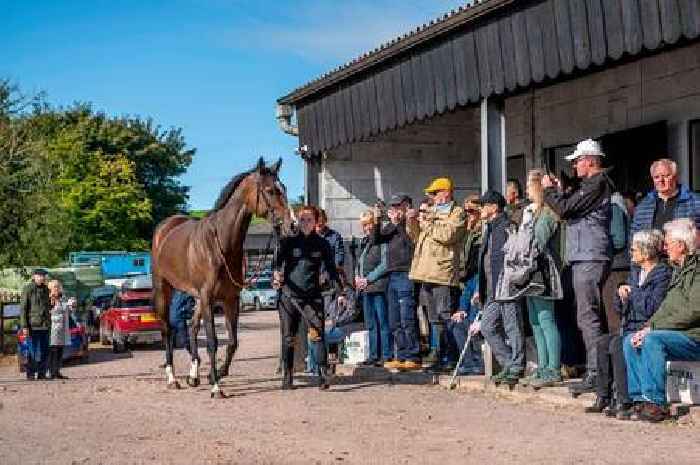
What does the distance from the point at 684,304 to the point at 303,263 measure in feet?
16.6

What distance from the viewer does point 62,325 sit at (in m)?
17.5

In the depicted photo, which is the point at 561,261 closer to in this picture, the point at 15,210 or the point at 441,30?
the point at 441,30

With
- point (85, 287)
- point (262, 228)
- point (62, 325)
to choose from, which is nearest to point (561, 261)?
point (62, 325)

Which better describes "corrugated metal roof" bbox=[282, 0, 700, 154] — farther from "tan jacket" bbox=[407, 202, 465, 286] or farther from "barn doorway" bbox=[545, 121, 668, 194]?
"barn doorway" bbox=[545, 121, 668, 194]

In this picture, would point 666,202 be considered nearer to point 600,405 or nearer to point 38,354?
point 600,405

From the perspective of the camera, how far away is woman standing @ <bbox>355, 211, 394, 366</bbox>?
45.0ft

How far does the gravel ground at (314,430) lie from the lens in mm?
8094

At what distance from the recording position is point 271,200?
1232 cm

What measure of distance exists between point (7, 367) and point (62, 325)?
3701 millimetres

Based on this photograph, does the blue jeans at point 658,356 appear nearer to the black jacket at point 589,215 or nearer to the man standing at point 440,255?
the black jacket at point 589,215

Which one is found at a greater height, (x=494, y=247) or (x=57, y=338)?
(x=494, y=247)

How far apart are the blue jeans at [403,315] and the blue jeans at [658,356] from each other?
450 cm

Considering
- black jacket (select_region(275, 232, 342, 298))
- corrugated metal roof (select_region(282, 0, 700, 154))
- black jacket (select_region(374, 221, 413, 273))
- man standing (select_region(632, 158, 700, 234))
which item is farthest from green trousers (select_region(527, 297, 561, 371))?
corrugated metal roof (select_region(282, 0, 700, 154))

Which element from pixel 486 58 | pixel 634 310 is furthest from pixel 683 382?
pixel 486 58
